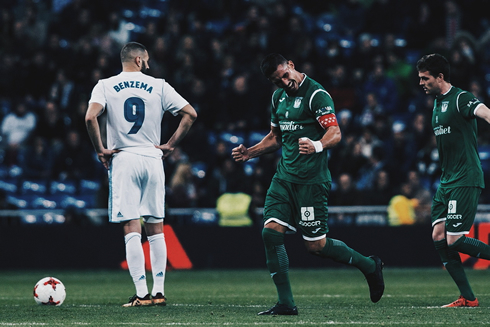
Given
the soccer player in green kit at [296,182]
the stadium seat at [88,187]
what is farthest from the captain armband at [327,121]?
the stadium seat at [88,187]

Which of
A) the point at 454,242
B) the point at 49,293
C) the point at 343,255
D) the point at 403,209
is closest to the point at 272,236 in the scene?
the point at 343,255

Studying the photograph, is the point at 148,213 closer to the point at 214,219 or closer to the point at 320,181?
the point at 320,181

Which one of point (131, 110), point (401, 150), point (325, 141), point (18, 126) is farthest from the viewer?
point (18, 126)

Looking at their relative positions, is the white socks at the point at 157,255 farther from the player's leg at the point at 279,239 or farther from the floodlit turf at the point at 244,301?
the player's leg at the point at 279,239

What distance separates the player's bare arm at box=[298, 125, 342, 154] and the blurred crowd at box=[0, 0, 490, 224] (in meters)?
7.94

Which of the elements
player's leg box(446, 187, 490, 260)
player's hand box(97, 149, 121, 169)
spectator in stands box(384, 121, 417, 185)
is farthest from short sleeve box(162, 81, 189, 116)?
spectator in stands box(384, 121, 417, 185)

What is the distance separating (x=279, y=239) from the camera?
7113mm

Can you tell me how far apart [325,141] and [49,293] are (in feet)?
10.1

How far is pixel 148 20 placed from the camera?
21.1 m

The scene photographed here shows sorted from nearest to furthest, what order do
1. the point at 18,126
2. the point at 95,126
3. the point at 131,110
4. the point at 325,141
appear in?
the point at 325,141 → the point at 95,126 → the point at 131,110 → the point at 18,126

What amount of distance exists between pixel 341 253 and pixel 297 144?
3.39ft

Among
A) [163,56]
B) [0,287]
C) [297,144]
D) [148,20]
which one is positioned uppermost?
[148,20]

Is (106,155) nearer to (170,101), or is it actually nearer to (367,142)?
(170,101)

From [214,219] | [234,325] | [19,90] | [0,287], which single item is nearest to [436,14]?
[214,219]
